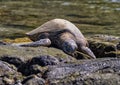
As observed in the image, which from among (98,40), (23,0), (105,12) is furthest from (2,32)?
(23,0)

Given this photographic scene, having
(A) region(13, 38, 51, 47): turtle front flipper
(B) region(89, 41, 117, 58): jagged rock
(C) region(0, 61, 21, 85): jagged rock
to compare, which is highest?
(C) region(0, 61, 21, 85): jagged rock

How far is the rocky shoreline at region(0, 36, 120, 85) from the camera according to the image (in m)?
9.16

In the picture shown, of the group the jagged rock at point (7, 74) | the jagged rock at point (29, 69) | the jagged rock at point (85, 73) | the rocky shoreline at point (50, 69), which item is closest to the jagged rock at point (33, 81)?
the rocky shoreline at point (50, 69)

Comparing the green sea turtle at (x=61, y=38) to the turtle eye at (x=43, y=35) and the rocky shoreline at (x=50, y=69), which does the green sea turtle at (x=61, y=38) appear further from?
the rocky shoreline at (x=50, y=69)

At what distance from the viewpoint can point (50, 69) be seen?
991cm

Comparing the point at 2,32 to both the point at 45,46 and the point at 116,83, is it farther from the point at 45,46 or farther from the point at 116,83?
the point at 116,83

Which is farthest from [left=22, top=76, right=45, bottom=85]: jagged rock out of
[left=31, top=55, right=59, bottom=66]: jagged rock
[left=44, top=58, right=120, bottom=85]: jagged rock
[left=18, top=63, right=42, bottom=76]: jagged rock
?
[left=31, top=55, right=59, bottom=66]: jagged rock

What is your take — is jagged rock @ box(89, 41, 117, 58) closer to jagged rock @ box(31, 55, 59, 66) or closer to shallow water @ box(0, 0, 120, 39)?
jagged rock @ box(31, 55, 59, 66)

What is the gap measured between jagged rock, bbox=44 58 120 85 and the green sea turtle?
2026mm

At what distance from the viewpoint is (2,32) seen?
2148 centimetres

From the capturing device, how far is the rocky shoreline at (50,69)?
30.1ft

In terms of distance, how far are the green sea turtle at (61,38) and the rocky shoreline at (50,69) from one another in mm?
485

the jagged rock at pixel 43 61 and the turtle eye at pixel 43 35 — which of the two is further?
the turtle eye at pixel 43 35

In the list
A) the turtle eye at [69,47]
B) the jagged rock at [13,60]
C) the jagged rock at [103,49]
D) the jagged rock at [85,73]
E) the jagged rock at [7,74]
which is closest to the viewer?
the jagged rock at [85,73]
